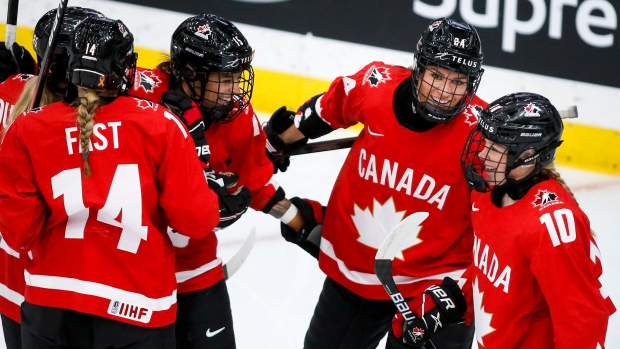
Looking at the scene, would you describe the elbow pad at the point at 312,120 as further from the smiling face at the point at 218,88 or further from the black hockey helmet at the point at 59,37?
the black hockey helmet at the point at 59,37

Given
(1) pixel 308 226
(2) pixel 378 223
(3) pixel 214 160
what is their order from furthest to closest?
(1) pixel 308 226
(2) pixel 378 223
(3) pixel 214 160

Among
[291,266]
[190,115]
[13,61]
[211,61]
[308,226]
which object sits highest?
[211,61]

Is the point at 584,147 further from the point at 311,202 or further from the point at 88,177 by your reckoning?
the point at 88,177

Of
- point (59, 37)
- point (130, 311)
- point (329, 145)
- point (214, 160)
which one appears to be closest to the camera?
point (130, 311)

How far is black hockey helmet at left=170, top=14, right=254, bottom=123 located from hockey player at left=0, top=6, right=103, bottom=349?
275 mm

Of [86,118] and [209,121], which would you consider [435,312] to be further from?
[86,118]

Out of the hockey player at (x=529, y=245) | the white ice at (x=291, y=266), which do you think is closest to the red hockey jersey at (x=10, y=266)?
the white ice at (x=291, y=266)

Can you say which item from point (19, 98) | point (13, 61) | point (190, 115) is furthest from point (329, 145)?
point (19, 98)

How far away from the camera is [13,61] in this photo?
3109mm

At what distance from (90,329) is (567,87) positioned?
3568 millimetres

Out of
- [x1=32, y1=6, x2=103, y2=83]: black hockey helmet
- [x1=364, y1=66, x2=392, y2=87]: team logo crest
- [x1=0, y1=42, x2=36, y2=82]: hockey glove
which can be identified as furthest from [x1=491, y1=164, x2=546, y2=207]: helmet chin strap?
[x1=0, y1=42, x2=36, y2=82]: hockey glove

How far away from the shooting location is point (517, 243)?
240 centimetres

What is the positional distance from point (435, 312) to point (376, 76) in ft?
2.61

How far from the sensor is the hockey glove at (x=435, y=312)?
274 cm
